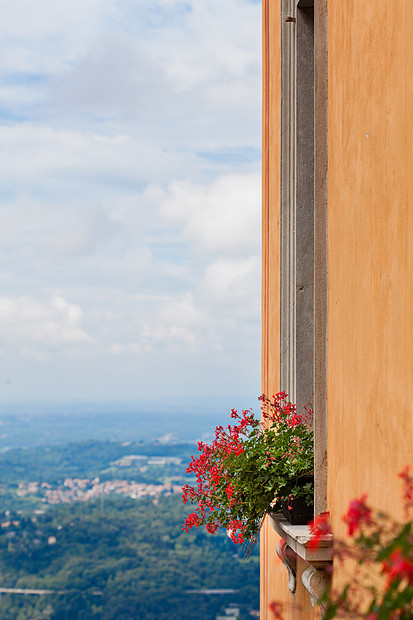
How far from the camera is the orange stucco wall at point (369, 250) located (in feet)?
7.45

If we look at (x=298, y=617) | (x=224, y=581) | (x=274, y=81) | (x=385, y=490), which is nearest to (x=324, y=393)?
(x=385, y=490)

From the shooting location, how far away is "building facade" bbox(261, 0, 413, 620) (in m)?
2.30

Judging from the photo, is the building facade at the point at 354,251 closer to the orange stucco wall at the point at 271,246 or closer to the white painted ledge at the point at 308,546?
the white painted ledge at the point at 308,546

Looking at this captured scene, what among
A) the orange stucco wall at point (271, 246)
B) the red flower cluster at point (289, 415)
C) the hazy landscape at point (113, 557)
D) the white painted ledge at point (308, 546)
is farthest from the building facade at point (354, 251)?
the hazy landscape at point (113, 557)

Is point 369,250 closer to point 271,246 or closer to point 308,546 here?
point 308,546

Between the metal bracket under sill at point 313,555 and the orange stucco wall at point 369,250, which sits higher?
the orange stucco wall at point 369,250

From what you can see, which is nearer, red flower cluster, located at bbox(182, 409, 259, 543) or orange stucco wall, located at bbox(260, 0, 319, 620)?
red flower cluster, located at bbox(182, 409, 259, 543)

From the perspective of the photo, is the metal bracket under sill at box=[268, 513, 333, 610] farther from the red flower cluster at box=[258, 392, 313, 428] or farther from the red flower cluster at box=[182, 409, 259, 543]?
the red flower cluster at box=[258, 392, 313, 428]

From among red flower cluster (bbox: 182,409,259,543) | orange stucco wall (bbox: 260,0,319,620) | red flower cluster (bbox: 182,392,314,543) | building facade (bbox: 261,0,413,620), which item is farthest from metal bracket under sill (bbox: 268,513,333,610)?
orange stucco wall (bbox: 260,0,319,620)

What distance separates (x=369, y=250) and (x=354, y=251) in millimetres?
217

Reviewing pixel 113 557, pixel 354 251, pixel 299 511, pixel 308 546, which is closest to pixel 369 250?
pixel 354 251

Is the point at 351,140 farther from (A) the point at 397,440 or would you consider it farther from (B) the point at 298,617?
(B) the point at 298,617

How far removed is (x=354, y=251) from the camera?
9.35ft

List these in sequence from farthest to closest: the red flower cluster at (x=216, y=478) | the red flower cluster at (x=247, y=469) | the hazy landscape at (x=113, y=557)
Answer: the hazy landscape at (x=113, y=557) → the red flower cluster at (x=216, y=478) → the red flower cluster at (x=247, y=469)
